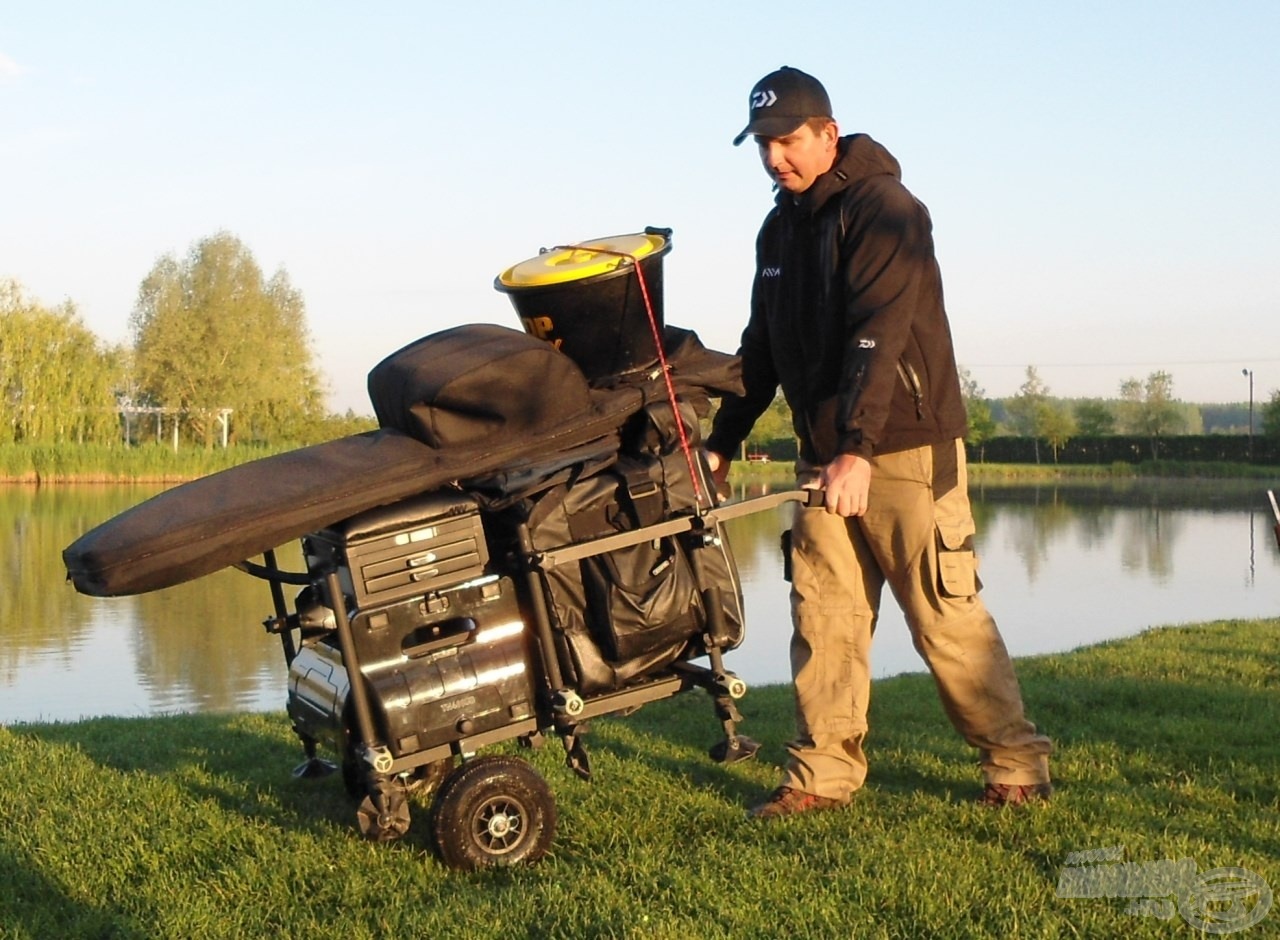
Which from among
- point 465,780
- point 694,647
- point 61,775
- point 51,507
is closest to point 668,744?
point 694,647

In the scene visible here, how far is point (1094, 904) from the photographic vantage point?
3.48 m

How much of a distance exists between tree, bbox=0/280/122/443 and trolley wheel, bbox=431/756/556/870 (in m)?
46.4

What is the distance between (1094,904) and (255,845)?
235 cm

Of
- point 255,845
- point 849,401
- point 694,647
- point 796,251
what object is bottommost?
point 255,845

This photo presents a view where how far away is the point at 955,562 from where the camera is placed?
180 inches

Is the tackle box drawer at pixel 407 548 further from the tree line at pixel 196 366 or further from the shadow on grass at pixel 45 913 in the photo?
the tree line at pixel 196 366

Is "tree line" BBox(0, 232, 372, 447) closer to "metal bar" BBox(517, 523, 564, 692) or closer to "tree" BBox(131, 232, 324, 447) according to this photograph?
"tree" BBox(131, 232, 324, 447)

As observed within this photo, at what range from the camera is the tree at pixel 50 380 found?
47.8 m

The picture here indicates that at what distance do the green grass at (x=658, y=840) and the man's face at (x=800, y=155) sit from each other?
2.02 m

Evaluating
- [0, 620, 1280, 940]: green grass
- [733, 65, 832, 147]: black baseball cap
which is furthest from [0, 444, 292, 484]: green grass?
[733, 65, 832, 147]: black baseball cap

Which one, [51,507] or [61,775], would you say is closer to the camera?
[61,775]

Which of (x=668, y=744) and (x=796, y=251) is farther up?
(x=796, y=251)

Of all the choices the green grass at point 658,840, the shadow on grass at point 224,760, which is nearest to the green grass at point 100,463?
the shadow on grass at point 224,760

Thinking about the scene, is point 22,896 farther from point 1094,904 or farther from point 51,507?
point 51,507
